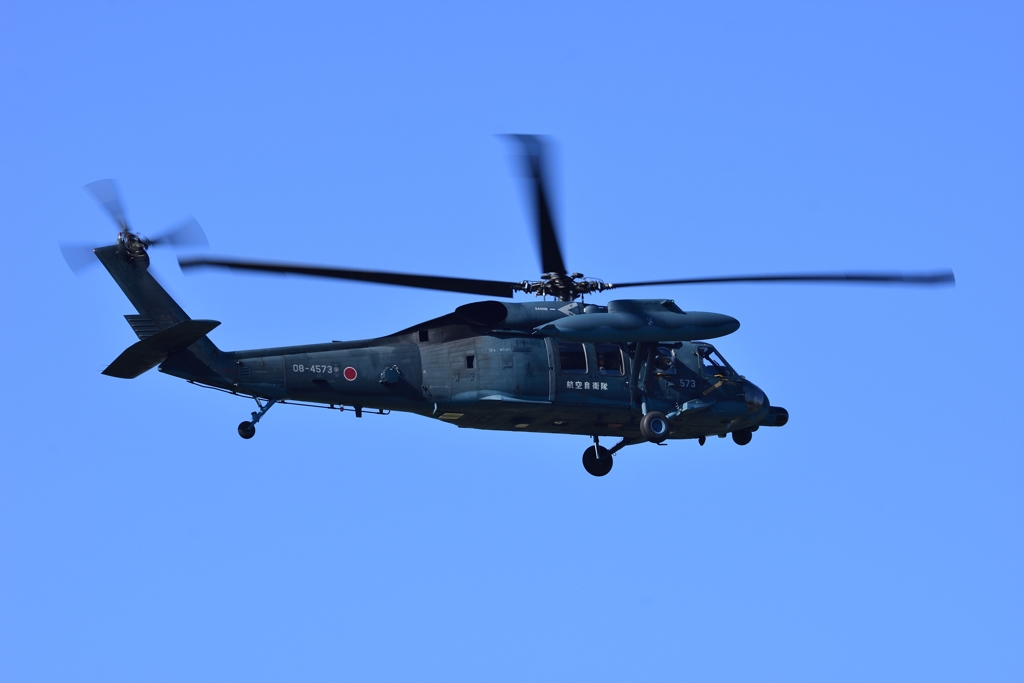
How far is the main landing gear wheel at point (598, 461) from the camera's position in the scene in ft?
112

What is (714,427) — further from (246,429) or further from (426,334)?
(246,429)

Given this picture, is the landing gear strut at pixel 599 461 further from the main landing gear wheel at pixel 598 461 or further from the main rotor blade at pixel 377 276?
the main rotor blade at pixel 377 276

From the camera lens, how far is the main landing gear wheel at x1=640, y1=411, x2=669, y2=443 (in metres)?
32.2

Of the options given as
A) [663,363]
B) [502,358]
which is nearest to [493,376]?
[502,358]

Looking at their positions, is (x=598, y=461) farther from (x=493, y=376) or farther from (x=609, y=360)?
(x=493, y=376)

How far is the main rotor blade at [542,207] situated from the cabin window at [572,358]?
187 centimetres

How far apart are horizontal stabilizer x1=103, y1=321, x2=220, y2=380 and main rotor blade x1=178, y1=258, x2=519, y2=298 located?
123cm

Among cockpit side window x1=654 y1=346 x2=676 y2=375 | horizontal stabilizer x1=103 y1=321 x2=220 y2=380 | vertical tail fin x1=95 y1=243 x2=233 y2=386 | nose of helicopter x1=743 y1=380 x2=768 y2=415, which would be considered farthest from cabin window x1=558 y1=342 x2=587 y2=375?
horizontal stabilizer x1=103 y1=321 x2=220 y2=380

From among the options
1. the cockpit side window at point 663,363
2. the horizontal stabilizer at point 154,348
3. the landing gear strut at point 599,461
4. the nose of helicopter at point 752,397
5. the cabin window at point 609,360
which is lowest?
the landing gear strut at point 599,461

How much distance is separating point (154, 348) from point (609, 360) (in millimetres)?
9632

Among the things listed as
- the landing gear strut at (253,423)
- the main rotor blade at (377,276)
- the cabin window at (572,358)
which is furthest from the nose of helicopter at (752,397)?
the landing gear strut at (253,423)

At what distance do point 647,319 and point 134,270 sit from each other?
10.3 m

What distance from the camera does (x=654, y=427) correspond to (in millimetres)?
32312

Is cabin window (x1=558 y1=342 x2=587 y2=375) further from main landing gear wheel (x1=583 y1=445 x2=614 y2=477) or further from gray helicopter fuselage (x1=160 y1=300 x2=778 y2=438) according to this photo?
main landing gear wheel (x1=583 y1=445 x2=614 y2=477)
